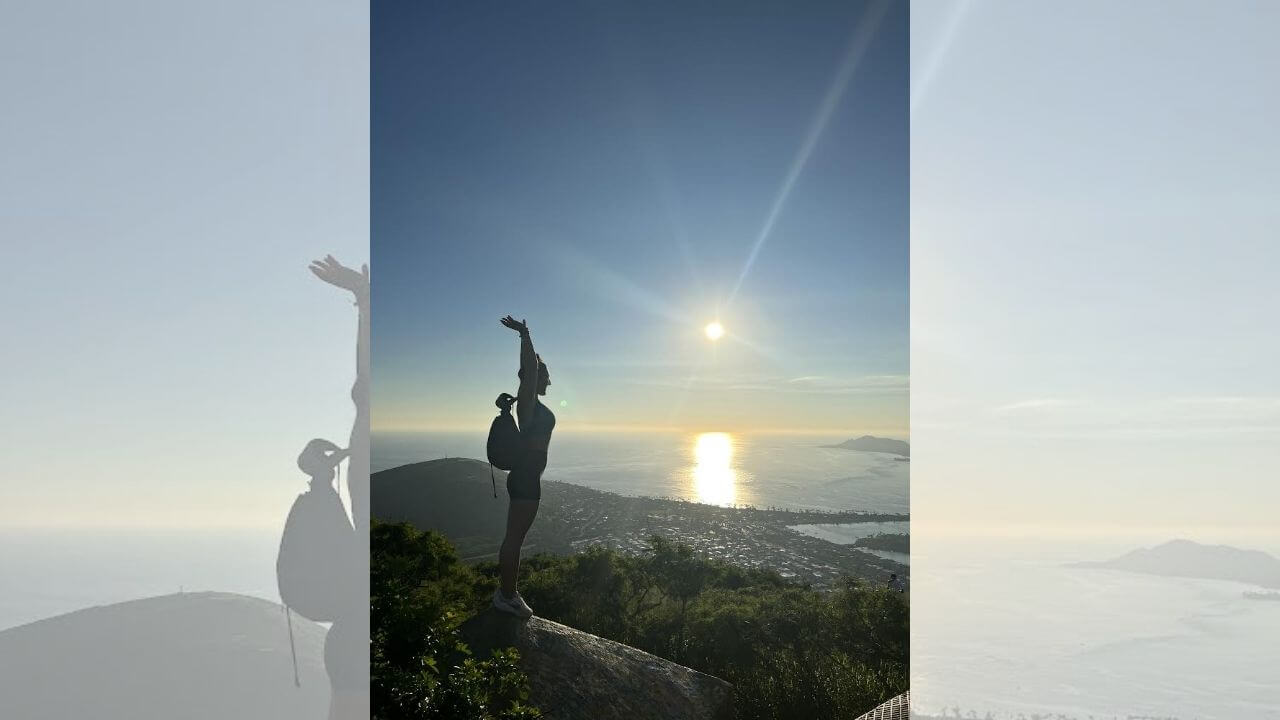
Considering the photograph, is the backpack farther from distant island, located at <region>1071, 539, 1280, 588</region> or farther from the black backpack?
distant island, located at <region>1071, 539, 1280, 588</region>

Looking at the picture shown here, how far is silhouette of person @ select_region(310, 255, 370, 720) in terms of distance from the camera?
4.37 m

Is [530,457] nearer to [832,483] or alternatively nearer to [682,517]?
[682,517]

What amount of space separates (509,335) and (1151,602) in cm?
586

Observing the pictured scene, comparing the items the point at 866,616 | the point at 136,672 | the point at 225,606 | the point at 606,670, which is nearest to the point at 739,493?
the point at 866,616

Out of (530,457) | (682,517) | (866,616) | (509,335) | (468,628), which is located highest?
(509,335)

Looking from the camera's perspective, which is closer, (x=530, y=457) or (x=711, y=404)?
(x=530, y=457)

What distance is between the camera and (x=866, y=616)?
20.3 ft

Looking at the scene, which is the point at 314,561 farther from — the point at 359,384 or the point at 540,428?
the point at 540,428

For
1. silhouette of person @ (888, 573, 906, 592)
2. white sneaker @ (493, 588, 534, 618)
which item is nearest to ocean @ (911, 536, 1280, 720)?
silhouette of person @ (888, 573, 906, 592)

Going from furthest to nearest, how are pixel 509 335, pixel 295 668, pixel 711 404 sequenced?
pixel 711 404 → pixel 509 335 → pixel 295 668

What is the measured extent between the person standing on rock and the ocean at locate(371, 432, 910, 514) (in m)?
0.45

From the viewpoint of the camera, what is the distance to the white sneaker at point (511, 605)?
4.80m

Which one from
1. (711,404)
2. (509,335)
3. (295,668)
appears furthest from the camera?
(711,404)

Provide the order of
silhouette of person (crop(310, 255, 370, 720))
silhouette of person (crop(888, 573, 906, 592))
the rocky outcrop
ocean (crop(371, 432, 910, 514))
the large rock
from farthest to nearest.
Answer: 1. silhouette of person (crop(888, 573, 906, 592))
2. ocean (crop(371, 432, 910, 514))
3. the rocky outcrop
4. the large rock
5. silhouette of person (crop(310, 255, 370, 720))
